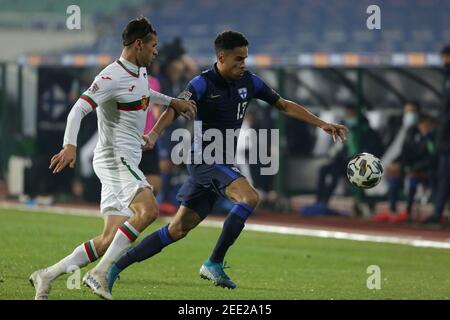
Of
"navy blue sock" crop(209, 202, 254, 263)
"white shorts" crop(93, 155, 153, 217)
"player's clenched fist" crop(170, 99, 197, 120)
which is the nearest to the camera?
"white shorts" crop(93, 155, 153, 217)

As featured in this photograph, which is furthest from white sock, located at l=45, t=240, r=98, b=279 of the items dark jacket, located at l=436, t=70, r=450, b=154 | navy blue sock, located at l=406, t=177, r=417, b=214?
navy blue sock, located at l=406, t=177, r=417, b=214

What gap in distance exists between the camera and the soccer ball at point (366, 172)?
10.0m

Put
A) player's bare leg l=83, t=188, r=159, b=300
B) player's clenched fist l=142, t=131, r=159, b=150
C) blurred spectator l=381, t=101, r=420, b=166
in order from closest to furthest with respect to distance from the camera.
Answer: player's bare leg l=83, t=188, r=159, b=300 → player's clenched fist l=142, t=131, r=159, b=150 → blurred spectator l=381, t=101, r=420, b=166

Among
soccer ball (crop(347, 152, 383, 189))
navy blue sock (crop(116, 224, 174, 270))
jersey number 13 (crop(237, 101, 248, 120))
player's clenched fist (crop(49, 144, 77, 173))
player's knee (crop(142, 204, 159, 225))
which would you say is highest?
jersey number 13 (crop(237, 101, 248, 120))

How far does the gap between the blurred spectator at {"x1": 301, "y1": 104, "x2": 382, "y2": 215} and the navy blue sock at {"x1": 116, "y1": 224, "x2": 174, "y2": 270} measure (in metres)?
9.96

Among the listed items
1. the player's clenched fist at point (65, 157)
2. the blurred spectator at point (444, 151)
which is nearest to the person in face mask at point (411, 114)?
the blurred spectator at point (444, 151)

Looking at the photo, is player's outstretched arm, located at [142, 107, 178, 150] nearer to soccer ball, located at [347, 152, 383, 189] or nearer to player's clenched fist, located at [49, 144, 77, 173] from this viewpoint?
player's clenched fist, located at [49, 144, 77, 173]

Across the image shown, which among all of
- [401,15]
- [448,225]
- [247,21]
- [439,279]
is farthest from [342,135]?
[247,21]

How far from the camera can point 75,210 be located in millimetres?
19328

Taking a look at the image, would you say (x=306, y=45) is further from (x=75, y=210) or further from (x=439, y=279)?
(x=439, y=279)

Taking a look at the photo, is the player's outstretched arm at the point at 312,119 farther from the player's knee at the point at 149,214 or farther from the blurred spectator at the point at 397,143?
the blurred spectator at the point at 397,143

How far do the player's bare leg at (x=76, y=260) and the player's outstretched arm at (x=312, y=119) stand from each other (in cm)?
204

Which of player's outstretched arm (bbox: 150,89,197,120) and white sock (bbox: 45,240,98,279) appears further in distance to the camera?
player's outstretched arm (bbox: 150,89,197,120)

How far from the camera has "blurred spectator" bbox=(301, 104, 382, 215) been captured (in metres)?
19.1
